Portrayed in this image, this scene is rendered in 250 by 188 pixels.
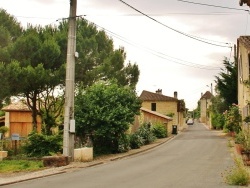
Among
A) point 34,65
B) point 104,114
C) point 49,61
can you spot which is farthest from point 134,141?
point 34,65

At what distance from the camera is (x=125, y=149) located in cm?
2767

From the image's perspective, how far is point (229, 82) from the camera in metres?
42.9

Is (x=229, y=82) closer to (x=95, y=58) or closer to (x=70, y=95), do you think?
(x=95, y=58)

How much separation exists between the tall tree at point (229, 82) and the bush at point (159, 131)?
7.57m

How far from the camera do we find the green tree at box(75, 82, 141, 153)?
24.7 m

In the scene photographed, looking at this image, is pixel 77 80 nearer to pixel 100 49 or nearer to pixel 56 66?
pixel 56 66

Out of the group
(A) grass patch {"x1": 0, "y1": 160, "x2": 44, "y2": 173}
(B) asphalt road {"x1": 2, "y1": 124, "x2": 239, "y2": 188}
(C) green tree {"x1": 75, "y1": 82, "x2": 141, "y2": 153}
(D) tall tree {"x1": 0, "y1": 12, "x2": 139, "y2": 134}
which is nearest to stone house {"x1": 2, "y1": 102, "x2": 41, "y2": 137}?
(D) tall tree {"x1": 0, "y1": 12, "x2": 139, "y2": 134}

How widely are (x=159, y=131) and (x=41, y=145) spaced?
23.7 meters

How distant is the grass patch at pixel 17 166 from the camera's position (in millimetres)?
18219

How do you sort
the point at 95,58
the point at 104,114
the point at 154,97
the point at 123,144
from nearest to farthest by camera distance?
the point at 104,114
the point at 123,144
the point at 95,58
the point at 154,97

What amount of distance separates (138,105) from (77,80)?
6142 mm

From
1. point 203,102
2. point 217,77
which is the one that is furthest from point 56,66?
point 203,102

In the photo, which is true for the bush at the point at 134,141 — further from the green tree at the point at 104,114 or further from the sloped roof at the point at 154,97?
the sloped roof at the point at 154,97

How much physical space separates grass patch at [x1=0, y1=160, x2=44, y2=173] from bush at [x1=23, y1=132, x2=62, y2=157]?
171 centimetres
